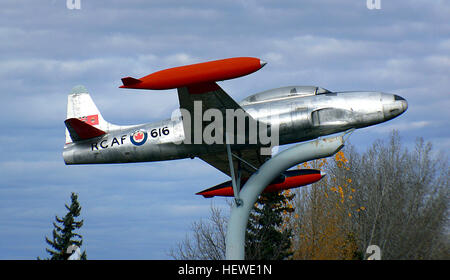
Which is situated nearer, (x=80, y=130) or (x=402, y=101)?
(x=402, y=101)

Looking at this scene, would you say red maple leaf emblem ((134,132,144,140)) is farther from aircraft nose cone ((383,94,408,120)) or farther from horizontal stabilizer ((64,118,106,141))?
aircraft nose cone ((383,94,408,120))

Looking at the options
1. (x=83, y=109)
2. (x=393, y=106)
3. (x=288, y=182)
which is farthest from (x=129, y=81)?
(x=393, y=106)

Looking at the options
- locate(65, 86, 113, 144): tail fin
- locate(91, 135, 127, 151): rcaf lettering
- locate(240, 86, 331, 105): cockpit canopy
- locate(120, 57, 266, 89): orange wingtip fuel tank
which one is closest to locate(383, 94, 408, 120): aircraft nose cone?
locate(240, 86, 331, 105): cockpit canopy

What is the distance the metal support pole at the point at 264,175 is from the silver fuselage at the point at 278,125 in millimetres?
1092

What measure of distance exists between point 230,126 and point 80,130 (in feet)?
16.8

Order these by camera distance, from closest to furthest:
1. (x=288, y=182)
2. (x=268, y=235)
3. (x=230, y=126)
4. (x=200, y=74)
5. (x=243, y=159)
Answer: (x=200, y=74)
(x=230, y=126)
(x=288, y=182)
(x=243, y=159)
(x=268, y=235)

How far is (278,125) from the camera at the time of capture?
727 inches

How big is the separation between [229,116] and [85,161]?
5.27 meters

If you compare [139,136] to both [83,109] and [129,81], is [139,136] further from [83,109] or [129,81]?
[129,81]

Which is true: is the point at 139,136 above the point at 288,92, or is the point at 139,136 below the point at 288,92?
below

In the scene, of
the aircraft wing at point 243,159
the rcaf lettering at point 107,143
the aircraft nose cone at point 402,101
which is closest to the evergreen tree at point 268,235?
the aircraft wing at point 243,159
